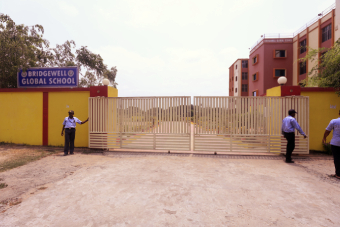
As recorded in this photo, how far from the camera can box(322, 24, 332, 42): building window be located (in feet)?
60.6

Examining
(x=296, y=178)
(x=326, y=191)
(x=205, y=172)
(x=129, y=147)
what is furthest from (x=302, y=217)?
(x=129, y=147)

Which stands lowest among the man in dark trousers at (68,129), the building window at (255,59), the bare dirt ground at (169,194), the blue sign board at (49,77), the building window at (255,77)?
the bare dirt ground at (169,194)

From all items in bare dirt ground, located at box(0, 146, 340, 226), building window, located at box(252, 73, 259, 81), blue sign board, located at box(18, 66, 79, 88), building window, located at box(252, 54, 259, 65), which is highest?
building window, located at box(252, 54, 259, 65)

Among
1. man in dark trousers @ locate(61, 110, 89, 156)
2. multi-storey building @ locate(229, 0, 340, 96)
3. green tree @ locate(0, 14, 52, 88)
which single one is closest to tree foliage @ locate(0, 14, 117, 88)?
green tree @ locate(0, 14, 52, 88)

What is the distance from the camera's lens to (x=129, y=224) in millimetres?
2674

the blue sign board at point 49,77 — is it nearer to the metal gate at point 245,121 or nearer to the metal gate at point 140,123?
the metal gate at point 140,123

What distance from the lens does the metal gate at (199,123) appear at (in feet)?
23.4

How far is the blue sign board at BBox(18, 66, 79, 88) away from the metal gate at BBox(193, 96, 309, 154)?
609 centimetres

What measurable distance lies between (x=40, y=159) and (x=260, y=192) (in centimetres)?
677

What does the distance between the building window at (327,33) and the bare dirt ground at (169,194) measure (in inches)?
752

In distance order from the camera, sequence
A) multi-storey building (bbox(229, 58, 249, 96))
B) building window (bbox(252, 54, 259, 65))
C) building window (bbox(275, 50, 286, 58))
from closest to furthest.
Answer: building window (bbox(275, 50, 286, 58))
building window (bbox(252, 54, 259, 65))
multi-storey building (bbox(229, 58, 249, 96))

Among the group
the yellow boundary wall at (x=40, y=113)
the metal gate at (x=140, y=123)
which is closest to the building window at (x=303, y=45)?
the metal gate at (x=140, y=123)

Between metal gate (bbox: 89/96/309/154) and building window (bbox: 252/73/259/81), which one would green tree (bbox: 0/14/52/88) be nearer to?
metal gate (bbox: 89/96/309/154)

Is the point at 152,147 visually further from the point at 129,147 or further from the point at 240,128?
the point at 240,128
